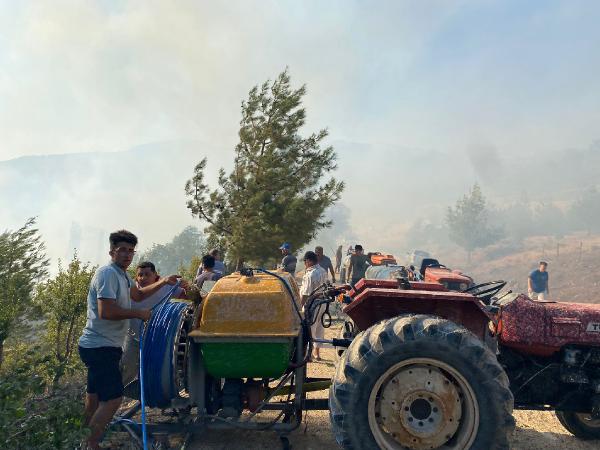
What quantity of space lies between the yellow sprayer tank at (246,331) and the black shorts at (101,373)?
68 cm

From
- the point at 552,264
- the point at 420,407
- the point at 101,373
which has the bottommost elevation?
the point at 552,264

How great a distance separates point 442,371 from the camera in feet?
10.5

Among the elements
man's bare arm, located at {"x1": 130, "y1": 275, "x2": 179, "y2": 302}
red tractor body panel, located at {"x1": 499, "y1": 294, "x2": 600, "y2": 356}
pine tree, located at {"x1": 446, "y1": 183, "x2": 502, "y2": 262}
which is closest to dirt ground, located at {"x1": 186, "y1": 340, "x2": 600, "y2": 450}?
red tractor body panel, located at {"x1": 499, "y1": 294, "x2": 600, "y2": 356}

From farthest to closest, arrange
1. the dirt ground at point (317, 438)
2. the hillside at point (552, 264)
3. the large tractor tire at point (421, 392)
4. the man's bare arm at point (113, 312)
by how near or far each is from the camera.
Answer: the hillside at point (552, 264), the dirt ground at point (317, 438), the man's bare arm at point (113, 312), the large tractor tire at point (421, 392)

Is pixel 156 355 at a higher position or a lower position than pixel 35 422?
higher

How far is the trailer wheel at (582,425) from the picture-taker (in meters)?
4.05

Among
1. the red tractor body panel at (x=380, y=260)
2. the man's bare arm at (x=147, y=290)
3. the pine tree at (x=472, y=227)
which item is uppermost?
the pine tree at (x=472, y=227)

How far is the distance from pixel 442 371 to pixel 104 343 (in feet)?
8.36

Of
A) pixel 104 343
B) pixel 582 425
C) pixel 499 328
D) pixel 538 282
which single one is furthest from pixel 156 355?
pixel 538 282

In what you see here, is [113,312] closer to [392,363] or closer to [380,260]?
[392,363]

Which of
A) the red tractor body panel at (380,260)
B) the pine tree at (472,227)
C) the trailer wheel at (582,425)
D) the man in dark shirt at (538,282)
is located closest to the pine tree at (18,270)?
the trailer wheel at (582,425)

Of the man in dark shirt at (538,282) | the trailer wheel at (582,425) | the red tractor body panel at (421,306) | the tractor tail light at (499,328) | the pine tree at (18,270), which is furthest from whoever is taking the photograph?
the man in dark shirt at (538,282)

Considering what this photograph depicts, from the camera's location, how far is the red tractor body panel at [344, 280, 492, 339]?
3354mm

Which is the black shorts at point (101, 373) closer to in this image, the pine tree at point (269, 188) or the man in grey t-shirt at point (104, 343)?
the man in grey t-shirt at point (104, 343)
